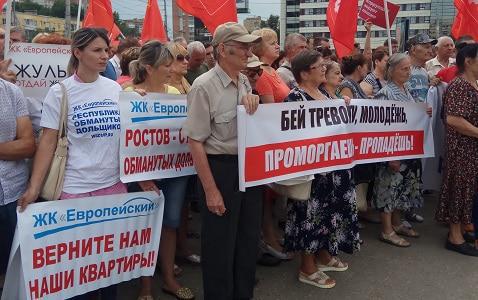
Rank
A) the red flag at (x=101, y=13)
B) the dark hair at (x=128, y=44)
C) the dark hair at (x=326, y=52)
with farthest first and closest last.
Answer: the red flag at (x=101, y=13) < the dark hair at (x=326, y=52) < the dark hair at (x=128, y=44)

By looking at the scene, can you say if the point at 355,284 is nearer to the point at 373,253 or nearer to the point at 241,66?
the point at 373,253

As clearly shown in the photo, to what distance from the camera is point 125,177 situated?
301 cm

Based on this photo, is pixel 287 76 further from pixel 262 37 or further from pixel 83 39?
pixel 83 39

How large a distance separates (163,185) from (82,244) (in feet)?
2.49

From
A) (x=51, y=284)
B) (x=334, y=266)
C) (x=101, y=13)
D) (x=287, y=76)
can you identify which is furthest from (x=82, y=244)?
(x=101, y=13)

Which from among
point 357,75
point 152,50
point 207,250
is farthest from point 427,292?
point 152,50

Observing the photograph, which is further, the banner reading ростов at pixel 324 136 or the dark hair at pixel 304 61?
the dark hair at pixel 304 61

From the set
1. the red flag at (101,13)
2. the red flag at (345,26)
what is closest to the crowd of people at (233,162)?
the red flag at (345,26)

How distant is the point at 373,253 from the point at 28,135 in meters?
3.17

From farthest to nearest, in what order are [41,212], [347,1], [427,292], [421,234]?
[347,1] < [421,234] < [427,292] < [41,212]

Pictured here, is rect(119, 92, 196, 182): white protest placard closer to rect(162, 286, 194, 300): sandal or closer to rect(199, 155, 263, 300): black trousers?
rect(199, 155, 263, 300): black trousers

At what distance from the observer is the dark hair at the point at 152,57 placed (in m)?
3.27

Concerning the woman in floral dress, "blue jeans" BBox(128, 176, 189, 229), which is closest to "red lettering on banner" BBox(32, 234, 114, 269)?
"blue jeans" BBox(128, 176, 189, 229)

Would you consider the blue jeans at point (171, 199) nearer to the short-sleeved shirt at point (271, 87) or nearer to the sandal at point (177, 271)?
the sandal at point (177, 271)
